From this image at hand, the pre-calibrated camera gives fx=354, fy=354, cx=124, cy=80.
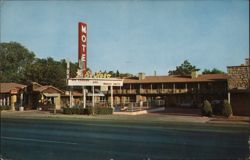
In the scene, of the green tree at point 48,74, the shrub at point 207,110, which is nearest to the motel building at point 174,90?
the green tree at point 48,74

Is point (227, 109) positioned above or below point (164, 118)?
above

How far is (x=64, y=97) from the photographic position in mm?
75500

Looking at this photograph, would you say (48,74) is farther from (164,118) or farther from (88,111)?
(164,118)

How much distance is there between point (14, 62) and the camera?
85.6 metres

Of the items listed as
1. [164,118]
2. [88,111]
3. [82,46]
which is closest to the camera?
[164,118]

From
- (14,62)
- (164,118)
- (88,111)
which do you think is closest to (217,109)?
(164,118)

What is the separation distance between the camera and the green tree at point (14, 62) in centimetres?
8050

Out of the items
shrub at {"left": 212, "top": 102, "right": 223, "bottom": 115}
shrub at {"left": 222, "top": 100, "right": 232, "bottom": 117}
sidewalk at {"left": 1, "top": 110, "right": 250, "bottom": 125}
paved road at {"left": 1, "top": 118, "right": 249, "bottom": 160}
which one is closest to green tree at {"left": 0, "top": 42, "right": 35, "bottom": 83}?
sidewalk at {"left": 1, "top": 110, "right": 250, "bottom": 125}

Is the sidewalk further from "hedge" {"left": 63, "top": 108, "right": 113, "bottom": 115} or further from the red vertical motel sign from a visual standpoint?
the red vertical motel sign

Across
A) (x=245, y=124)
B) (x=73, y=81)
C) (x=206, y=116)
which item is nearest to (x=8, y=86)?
(x=73, y=81)

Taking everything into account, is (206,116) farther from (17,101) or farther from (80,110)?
(17,101)

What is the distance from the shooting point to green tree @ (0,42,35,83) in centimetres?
8050

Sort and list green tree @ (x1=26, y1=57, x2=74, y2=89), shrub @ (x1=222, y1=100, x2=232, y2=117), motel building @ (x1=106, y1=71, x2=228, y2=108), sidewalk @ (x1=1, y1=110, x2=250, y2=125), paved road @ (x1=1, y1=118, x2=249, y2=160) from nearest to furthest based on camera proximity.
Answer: paved road @ (x1=1, y1=118, x2=249, y2=160) → sidewalk @ (x1=1, y1=110, x2=250, y2=125) → shrub @ (x1=222, y1=100, x2=232, y2=117) → motel building @ (x1=106, y1=71, x2=228, y2=108) → green tree @ (x1=26, y1=57, x2=74, y2=89)

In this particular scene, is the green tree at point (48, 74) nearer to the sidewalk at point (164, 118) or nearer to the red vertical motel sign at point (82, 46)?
the red vertical motel sign at point (82, 46)
